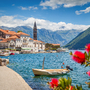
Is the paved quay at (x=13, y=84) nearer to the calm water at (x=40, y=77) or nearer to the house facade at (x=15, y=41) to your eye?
the calm water at (x=40, y=77)

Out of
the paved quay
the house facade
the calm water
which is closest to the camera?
the paved quay

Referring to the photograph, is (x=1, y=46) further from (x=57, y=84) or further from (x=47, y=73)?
(x=57, y=84)

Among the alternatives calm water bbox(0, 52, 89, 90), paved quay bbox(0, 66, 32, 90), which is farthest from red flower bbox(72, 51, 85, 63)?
calm water bbox(0, 52, 89, 90)

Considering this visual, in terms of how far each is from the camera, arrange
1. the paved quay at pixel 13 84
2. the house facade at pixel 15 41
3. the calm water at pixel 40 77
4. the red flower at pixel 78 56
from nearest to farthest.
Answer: the red flower at pixel 78 56, the paved quay at pixel 13 84, the calm water at pixel 40 77, the house facade at pixel 15 41

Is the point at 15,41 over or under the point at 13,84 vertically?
over

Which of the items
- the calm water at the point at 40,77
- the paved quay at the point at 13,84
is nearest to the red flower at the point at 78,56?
the paved quay at the point at 13,84

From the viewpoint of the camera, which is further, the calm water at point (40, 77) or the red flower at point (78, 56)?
the calm water at point (40, 77)

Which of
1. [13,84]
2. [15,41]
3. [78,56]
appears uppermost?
[15,41]


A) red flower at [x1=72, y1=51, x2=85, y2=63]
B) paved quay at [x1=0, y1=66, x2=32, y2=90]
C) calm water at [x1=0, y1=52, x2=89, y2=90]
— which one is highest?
red flower at [x1=72, y1=51, x2=85, y2=63]

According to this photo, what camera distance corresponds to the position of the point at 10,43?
116 m

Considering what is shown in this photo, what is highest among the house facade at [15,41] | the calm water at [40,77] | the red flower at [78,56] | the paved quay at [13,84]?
the house facade at [15,41]

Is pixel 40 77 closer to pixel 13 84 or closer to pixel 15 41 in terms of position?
pixel 13 84

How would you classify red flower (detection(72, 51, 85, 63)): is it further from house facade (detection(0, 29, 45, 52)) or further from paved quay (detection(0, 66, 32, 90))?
house facade (detection(0, 29, 45, 52))

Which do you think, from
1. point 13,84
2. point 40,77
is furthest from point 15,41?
point 13,84
